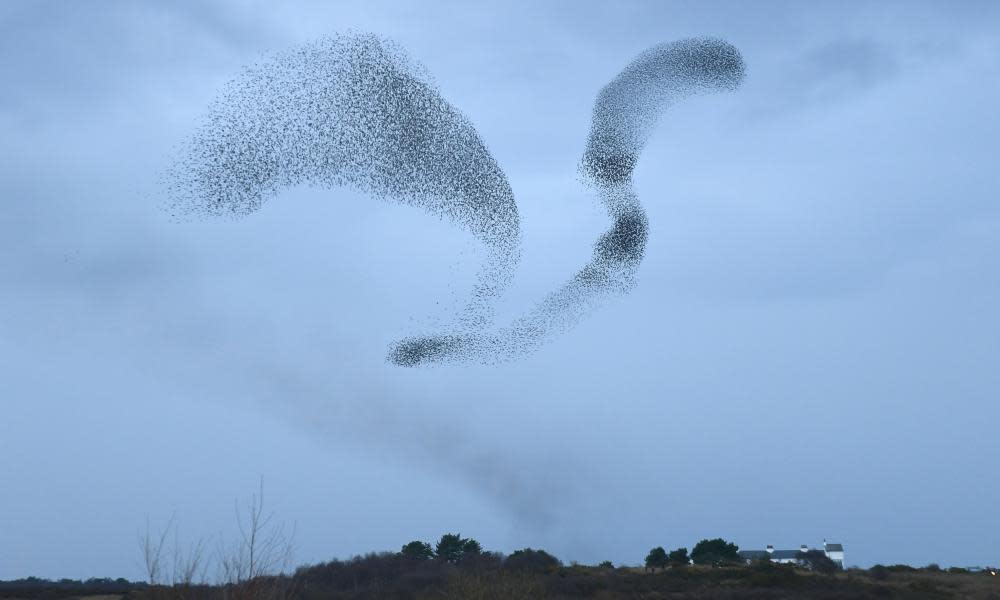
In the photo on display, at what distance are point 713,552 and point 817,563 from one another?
59.4 ft

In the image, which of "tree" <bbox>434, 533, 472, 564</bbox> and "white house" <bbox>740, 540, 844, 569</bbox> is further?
"white house" <bbox>740, 540, 844, 569</bbox>

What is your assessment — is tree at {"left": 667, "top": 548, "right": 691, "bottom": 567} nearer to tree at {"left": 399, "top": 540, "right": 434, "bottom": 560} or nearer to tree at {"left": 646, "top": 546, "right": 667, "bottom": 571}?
tree at {"left": 646, "top": 546, "right": 667, "bottom": 571}

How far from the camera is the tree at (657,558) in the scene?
80.7m

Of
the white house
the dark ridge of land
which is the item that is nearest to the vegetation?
the dark ridge of land

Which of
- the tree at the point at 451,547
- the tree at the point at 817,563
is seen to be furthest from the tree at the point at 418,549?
the tree at the point at 817,563

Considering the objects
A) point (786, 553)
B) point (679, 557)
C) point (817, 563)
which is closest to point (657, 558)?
point (679, 557)

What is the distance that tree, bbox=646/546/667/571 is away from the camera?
80650 mm

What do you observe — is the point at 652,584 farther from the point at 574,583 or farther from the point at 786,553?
the point at 786,553

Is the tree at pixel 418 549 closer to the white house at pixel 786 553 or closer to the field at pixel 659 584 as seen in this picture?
the field at pixel 659 584

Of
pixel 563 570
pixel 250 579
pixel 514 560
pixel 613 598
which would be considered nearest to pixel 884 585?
pixel 613 598

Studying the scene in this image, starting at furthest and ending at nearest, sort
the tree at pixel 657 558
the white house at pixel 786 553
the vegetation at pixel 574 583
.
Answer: the white house at pixel 786 553, the tree at pixel 657 558, the vegetation at pixel 574 583

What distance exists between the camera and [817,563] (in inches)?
2798

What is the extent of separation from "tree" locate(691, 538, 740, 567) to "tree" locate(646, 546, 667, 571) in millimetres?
3822

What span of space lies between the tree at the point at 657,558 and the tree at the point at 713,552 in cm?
382
